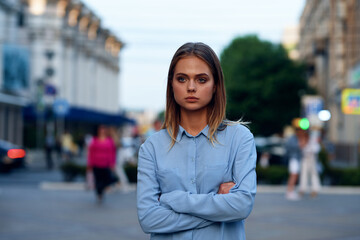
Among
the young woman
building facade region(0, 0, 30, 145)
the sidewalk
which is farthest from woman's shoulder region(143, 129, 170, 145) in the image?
building facade region(0, 0, 30, 145)

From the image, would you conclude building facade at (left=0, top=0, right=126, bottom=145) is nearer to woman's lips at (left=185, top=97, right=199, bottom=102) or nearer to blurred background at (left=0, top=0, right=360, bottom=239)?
blurred background at (left=0, top=0, right=360, bottom=239)

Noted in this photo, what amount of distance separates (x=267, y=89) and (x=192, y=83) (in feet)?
153

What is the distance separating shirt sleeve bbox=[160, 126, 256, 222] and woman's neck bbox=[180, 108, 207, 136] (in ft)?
0.61

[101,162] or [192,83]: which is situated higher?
[192,83]

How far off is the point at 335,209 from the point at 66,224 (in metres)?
5.65

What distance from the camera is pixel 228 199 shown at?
253 cm

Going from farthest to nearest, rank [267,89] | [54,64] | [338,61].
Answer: [54,64] < [267,89] < [338,61]

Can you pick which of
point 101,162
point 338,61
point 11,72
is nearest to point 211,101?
point 101,162

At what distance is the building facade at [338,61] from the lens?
34938 mm

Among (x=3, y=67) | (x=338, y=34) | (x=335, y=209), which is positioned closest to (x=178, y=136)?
(x=335, y=209)

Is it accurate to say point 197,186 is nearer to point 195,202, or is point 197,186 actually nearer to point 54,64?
point 195,202

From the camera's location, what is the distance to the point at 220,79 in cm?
270

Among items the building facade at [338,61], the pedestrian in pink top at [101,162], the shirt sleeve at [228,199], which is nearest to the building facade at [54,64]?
the building facade at [338,61]

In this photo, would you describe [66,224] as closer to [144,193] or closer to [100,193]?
[100,193]
